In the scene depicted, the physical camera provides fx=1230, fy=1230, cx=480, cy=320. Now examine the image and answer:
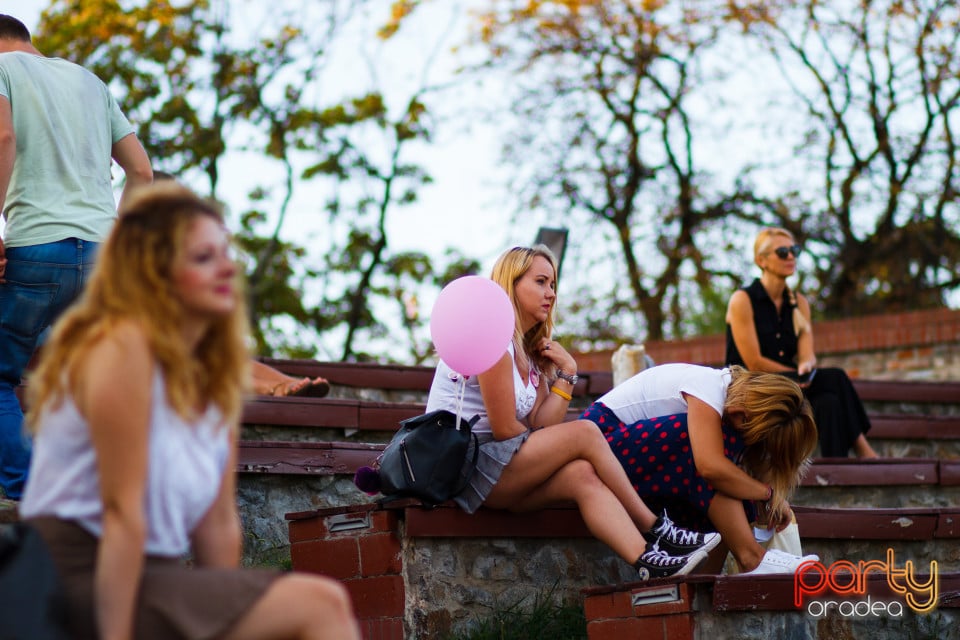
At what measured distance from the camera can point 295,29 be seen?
16828 mm

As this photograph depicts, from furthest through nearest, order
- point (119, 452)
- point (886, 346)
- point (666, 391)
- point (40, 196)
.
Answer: point (886, 346)
point (666, 391)
point (40, 196)
point (119, 452)

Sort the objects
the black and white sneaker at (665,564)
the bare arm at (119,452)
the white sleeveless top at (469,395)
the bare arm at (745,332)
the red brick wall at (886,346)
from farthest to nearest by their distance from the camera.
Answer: the red brick wall at (886,346) → the bare arm at (745,332) → the white sleeveless top at (469,395) → the black and white sneaker at (665,564) → the bare arm at (119,452)

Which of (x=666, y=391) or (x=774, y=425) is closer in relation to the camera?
(x=774, y=425)

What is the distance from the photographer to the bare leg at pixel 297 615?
2213 millimetres

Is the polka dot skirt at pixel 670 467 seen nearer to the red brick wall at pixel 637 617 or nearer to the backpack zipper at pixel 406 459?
the red brick wall at pixel 637 617

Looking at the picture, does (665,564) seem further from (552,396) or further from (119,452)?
(119,452)

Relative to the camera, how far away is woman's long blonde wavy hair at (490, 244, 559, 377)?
15.1 ft

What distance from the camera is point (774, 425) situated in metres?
4.52

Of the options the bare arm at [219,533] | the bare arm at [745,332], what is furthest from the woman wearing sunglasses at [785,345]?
the bare arm at [219,533]

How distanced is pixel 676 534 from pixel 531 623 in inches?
23.9

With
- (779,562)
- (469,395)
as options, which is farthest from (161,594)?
(779,562)

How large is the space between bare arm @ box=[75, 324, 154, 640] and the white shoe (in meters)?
2.80

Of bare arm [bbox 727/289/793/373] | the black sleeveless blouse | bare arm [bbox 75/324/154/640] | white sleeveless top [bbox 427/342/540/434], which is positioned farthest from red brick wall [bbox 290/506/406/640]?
the black sleeveless blouse

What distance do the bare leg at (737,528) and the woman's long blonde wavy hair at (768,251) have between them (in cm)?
276
